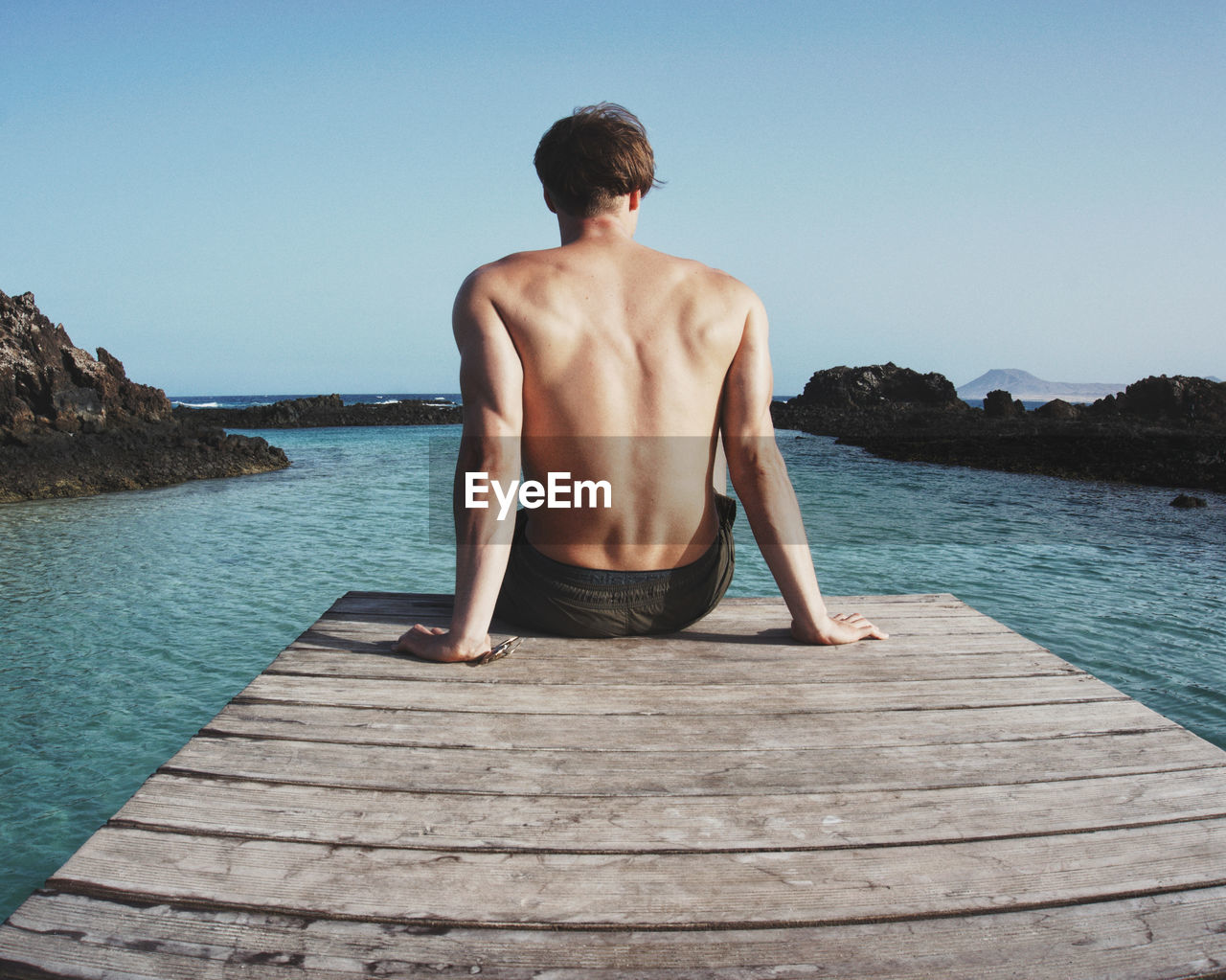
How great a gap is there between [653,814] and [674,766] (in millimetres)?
218

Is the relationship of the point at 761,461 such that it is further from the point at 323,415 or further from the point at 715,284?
the point at 323,415

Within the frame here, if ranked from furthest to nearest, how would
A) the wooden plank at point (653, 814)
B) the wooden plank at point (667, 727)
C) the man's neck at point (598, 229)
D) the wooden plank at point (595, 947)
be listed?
the man's neck at point (598, 229) → the wooden plank at point (667, 727) → the wooden plank at point (653, 814) → the wooden plank at point (595, 947)

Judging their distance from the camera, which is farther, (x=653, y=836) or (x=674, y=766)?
(x=674, y=766)

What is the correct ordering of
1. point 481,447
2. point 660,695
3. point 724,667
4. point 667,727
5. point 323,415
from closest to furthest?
1. point 667,727
2. point 660,695
3. point 481,447
4. point 724,667
5. point 323,415

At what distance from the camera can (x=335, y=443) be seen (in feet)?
95.7

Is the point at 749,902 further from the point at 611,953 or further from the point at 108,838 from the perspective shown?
the point at 108,838

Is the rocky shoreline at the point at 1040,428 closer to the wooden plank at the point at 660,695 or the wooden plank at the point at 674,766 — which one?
the wooden plank at the point at 660,695

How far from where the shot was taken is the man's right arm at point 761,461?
2.55 meters

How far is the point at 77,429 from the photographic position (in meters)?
14.7

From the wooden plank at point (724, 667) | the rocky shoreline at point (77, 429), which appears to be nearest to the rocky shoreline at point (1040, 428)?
the wooden plank at point (724, 667)

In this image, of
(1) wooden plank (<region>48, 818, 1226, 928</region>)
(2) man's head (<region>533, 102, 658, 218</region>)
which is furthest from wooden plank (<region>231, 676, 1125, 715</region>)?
(2) man's head (<region>533, 102, 658, 218</region>)

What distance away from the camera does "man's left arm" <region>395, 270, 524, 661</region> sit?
2.37m

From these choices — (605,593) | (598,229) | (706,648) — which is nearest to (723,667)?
(706,648)

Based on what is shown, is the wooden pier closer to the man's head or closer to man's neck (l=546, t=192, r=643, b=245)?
man's neck (l=546, t=192, r=643, b=245)
